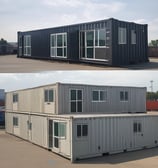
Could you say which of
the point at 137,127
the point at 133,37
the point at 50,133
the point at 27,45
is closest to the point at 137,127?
the point at 137,127

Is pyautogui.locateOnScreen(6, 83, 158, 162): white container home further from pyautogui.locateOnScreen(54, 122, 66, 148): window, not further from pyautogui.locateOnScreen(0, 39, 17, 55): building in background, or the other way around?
pyautogui.locateOnScreen(0, 39, 17, 55): building in background

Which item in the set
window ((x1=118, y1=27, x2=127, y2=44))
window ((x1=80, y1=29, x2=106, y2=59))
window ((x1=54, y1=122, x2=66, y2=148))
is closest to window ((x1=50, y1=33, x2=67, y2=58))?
window ((x1=80, y1=29, x2=106, y2=59))

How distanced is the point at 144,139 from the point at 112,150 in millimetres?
3534

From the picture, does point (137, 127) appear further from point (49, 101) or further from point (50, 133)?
point (49, 101)

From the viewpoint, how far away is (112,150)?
19516 mm

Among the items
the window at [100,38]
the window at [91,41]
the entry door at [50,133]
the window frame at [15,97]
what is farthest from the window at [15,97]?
the window at [100,38]

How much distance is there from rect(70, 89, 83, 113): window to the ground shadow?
501cm

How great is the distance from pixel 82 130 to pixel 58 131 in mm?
2088

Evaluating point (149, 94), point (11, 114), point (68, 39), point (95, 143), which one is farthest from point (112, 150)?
point (149, 94)

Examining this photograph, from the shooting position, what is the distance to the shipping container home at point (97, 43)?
63.0 ft

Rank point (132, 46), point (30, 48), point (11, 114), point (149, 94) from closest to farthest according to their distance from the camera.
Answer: point (132, 46), point (30, 48), point (11, 114), point (149, 94)

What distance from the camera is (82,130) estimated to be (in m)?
18.2

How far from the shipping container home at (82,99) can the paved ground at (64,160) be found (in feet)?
12.1

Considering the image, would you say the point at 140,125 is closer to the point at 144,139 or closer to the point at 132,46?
the point at 144,139
